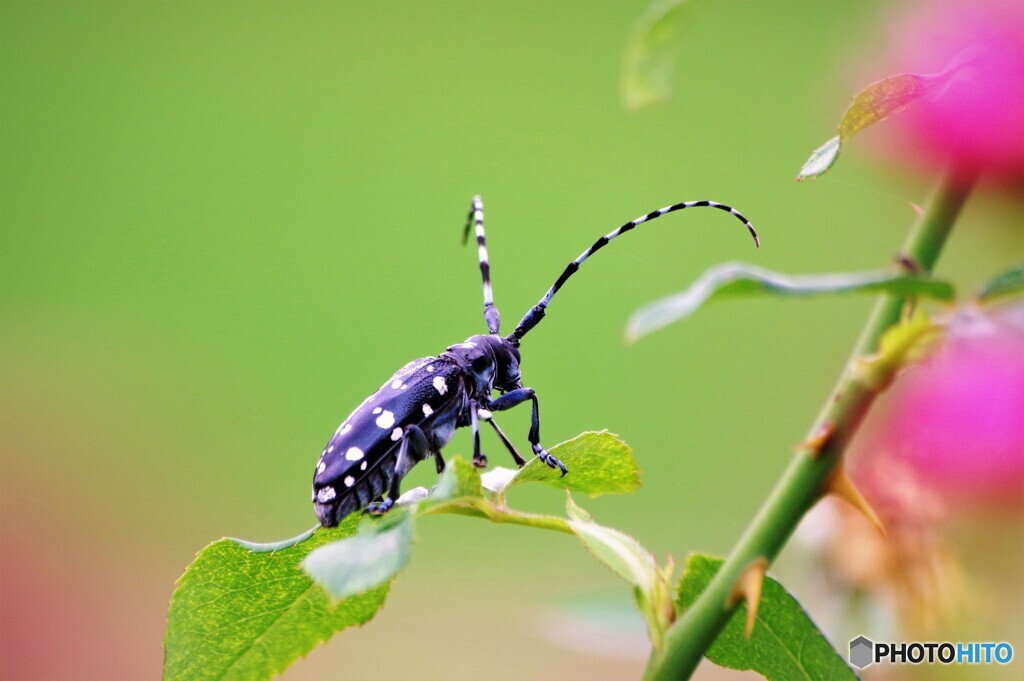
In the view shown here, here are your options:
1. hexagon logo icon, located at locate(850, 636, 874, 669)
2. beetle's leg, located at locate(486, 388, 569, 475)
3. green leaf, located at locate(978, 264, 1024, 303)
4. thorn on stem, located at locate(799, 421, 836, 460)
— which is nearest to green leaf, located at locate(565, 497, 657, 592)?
thorn on stem, located at locate(799, 421, 836, 460)

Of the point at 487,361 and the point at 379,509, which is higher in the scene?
the point at 487,361

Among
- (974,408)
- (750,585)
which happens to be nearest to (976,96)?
(974,408)

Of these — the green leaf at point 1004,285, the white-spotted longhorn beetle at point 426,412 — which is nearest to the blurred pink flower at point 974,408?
the green leaf at point 1004,285

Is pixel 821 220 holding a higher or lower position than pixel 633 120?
lower

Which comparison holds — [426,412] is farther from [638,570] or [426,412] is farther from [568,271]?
[638,570]

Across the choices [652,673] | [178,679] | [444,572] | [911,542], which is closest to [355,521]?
[178,679]

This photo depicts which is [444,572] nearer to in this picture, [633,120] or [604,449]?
[633,120]
